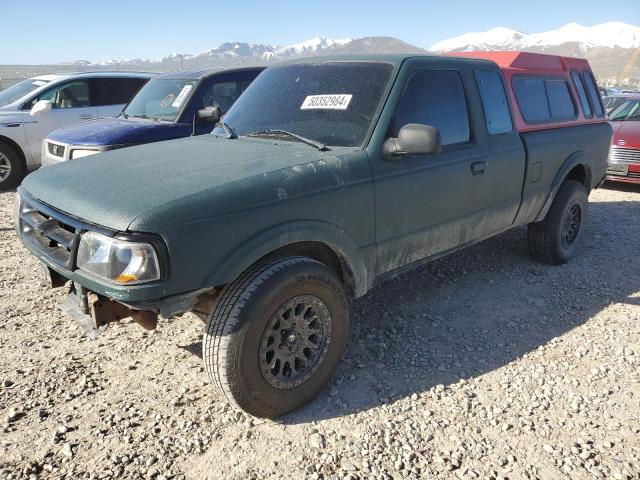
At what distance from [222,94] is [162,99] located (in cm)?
81

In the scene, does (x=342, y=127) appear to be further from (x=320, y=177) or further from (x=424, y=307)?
(x=424, y=307)

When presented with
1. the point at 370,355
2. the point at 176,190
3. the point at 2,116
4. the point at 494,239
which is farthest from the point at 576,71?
the point at 2,116

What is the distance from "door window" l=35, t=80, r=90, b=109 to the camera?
8.57m

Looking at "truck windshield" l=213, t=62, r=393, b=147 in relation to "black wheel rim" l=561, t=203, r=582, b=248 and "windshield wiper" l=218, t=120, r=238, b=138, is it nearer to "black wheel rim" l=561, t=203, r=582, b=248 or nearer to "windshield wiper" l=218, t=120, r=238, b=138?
"windshield wiper" l=218, t=120, r=238, b=138

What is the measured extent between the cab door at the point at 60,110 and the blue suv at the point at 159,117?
1976mm

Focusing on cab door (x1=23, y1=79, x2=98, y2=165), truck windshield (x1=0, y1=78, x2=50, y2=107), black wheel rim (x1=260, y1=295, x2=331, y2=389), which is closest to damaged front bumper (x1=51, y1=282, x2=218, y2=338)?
black wheel rim (x1=260, y1=295, x2=331, y2=389)

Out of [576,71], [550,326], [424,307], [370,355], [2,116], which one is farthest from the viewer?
[2,116]

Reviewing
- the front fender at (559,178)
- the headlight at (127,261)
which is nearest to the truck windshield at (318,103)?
the headlight at (127,261)

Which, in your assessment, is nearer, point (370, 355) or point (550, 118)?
point (370, 355)

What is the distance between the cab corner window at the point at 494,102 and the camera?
3.79m

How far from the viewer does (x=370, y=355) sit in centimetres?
338

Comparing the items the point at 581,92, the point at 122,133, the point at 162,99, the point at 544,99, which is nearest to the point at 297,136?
the point at 544,99

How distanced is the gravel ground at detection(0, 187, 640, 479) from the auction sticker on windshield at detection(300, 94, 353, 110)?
5.20ft

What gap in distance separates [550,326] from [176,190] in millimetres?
2929
